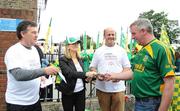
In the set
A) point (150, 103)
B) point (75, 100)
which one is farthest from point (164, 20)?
point (150, 103)

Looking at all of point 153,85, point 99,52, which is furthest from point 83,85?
point 153,85

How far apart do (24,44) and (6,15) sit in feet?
10.3

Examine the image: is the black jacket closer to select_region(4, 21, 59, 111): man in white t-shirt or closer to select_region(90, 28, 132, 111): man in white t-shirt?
select_region(90, 28, 132, 111): man in white t-shirt

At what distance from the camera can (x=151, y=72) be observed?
160 inches

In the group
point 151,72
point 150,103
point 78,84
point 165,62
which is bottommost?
point 150,103

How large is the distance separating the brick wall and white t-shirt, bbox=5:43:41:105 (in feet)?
9.89

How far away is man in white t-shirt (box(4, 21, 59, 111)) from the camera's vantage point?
4086 mm

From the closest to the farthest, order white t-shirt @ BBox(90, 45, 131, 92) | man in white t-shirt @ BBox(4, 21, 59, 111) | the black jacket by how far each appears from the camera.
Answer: man in white t-shirt @ BBox(4, 21, 59, 111), the black jacket, white t-shirt @ BBox(90, 45, 131, 92)

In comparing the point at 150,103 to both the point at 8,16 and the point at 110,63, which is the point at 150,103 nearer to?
the point at 110,63

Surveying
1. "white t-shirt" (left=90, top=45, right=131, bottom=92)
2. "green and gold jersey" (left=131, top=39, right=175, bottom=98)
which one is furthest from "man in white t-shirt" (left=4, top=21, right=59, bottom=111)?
"white t-shirt" (left=90, top=45, right=131, bottom=92)

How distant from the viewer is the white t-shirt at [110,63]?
611 centimetres

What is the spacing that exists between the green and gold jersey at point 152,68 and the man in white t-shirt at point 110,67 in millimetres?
1871

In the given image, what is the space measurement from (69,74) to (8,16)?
2337 mm

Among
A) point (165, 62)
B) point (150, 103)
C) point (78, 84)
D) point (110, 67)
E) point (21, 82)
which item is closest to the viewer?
point (165, 62)
